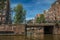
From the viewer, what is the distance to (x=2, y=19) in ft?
338

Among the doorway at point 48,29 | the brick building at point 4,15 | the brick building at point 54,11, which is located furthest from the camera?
the brick building at point 54,11

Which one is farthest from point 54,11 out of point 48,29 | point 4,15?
point 48,29

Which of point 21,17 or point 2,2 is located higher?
point 2,2

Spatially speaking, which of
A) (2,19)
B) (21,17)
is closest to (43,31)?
(21,17)

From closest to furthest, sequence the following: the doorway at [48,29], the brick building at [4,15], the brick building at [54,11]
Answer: the doorway at [48,29] → the brick building at [4,15] → the brick building at [54,11]

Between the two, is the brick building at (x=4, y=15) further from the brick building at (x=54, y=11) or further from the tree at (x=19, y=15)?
the brick building at (x=54, y=11)

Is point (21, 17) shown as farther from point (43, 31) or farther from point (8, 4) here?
point (8, 4)

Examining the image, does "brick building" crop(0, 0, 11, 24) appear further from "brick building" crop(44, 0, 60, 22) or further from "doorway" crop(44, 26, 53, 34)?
"brick building" crop(44, 0, 60, 22)

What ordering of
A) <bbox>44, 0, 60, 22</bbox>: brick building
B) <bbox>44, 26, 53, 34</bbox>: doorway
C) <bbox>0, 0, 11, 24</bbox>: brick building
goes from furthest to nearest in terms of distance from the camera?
<bbox>44, 0, 60, 22</bbox>: brick building, <bbox>0, 0, 11, 24</bbox>: brick building, <bbox>44, 26, 53, 34</bbox>: doorway

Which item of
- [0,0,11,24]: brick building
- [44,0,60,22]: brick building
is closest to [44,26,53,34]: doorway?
[0,0,11,24]: brick building

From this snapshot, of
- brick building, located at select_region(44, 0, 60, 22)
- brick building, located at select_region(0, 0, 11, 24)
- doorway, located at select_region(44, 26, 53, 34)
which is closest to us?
doorway, located at select_region(44, 26, 53, 34)

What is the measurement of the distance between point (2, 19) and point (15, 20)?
59.2ft

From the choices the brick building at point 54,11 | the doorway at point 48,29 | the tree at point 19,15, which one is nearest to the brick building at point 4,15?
the tree at point 19,15

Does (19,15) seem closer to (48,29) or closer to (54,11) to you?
(48,29)
